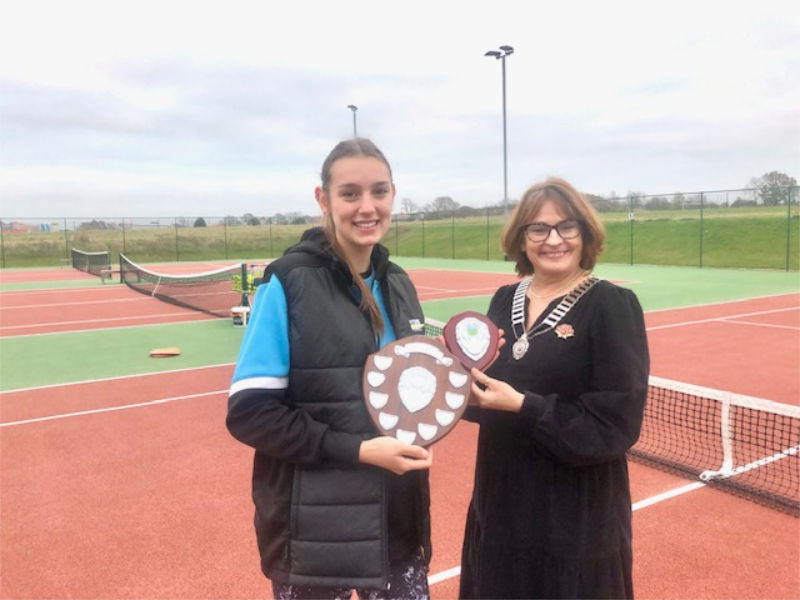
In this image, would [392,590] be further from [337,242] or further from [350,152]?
[350,152]

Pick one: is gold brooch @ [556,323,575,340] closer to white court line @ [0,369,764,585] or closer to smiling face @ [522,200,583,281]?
smiling face @ [522,200,583,281]

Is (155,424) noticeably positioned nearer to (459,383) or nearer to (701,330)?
(459,383)

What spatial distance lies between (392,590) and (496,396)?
2.34ft

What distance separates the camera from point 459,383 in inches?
72.2

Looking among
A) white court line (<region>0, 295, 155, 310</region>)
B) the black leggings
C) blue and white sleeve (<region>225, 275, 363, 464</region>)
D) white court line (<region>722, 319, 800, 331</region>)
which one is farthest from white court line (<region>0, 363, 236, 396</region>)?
white court line (<region>0, 295, 155, 310</region>)

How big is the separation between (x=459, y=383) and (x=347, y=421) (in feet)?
1.10

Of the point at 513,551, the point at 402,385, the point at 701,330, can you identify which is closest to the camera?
the point at 402,385

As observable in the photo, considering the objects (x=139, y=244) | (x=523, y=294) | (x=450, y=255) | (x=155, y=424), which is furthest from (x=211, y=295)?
(x=139, y=244)

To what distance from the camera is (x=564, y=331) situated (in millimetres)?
1990

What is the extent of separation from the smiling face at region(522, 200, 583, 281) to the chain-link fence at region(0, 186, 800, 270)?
2412cm

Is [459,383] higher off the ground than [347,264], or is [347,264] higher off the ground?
[347,264]

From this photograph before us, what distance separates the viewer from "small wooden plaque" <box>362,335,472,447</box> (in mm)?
1771

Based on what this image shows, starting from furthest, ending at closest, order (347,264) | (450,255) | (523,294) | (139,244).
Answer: (139,244)
(450,255)
(523,294)
(347,264)

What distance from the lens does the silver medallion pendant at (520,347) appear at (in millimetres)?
2064
